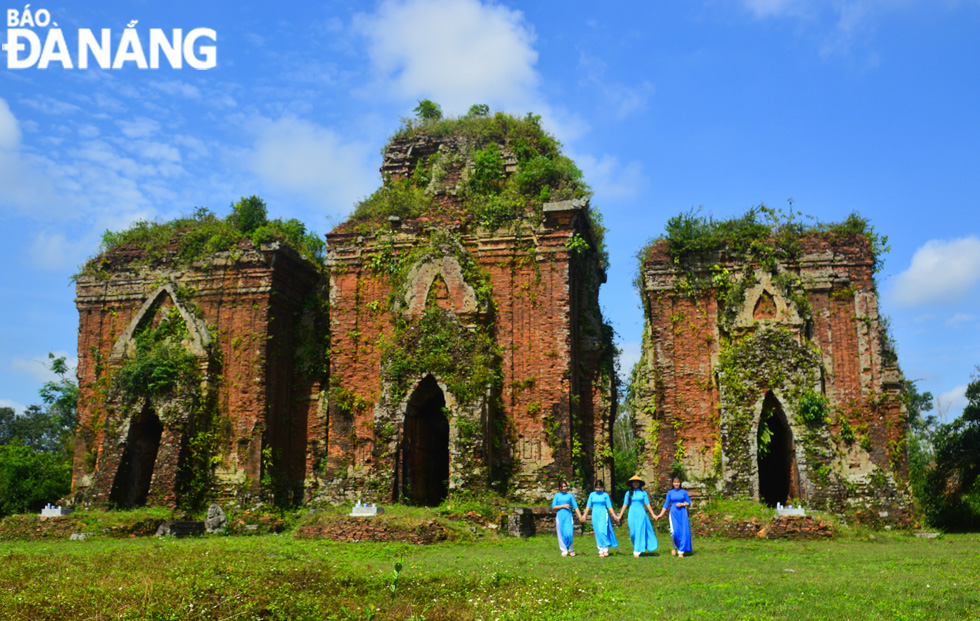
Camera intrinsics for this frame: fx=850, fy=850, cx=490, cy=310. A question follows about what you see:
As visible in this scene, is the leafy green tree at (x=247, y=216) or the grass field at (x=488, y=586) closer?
the grass field at (x=488, y=586)

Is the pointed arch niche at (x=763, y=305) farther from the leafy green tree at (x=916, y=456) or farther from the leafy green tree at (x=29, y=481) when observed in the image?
the leafy green tree at (x=29, y=481)

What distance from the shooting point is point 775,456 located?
19.0 m

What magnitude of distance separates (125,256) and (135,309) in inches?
57.4

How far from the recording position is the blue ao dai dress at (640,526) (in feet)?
39.1

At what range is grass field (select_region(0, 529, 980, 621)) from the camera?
23.6 feet

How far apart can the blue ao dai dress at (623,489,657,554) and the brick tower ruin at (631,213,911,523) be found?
5.13 meters

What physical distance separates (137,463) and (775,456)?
47.4 ft

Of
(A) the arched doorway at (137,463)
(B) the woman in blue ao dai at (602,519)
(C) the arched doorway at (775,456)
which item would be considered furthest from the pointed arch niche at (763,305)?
(A) the arched doorway at (137,463)

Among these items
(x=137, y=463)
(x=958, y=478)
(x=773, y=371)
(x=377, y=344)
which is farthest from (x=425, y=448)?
(x=958, y=478)

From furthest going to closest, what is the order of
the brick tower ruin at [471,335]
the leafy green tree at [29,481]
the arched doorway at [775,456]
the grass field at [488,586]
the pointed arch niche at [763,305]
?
the leafy green tree at [29,481] < the pointed arch niche at [763,305] < the brick tower ruin at [471,335] < the arched doorway at [775,456] < the grass field at [488,586]

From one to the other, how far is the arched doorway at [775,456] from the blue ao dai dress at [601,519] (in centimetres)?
584

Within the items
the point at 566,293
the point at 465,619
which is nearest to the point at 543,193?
the point at 566,293

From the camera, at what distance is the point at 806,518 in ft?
46.5

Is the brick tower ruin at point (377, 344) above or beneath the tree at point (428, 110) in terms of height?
beneath
